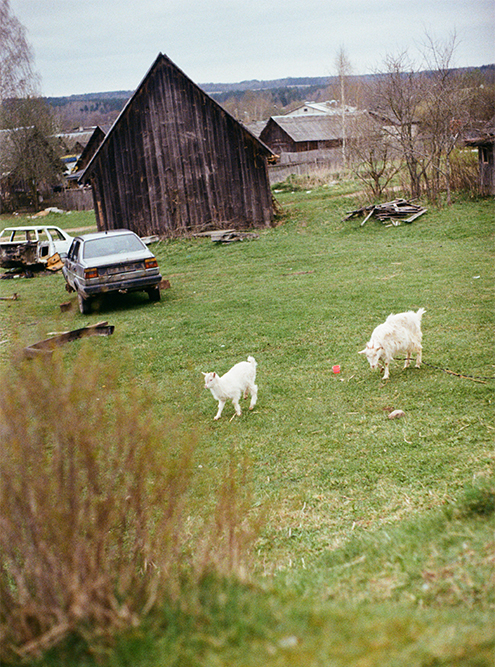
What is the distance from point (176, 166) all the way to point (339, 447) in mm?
21611

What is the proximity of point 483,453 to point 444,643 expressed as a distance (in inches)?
133

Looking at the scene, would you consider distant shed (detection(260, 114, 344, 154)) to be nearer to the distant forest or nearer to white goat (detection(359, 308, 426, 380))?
the distant forest

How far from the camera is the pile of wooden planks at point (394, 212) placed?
22719 mm

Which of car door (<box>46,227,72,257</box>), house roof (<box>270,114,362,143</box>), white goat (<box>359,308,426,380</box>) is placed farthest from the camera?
house roof (<box>270,114,362,143</box>)

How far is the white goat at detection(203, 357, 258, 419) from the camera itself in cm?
709

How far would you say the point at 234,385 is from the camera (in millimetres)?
7199

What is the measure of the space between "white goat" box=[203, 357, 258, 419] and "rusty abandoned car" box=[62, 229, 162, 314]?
7.28 metres

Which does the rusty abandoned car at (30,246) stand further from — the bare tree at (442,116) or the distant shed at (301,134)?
the distant shed at (301,134)

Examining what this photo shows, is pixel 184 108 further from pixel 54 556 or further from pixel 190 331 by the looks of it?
pixel 54 556

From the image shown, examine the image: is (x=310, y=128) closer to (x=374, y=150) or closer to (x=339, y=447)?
(x=374, y=150)

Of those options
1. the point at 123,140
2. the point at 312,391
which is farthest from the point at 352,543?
the point at 123,140

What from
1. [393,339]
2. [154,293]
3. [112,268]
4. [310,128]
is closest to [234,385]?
[393,339]

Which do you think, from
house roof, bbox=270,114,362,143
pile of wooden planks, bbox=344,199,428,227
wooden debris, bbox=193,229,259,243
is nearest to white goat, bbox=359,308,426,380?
pile of wooden planks, bbox=344,199,428,227

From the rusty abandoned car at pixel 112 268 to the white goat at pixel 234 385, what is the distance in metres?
7.28
